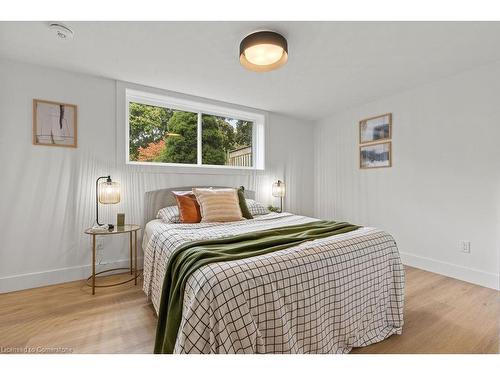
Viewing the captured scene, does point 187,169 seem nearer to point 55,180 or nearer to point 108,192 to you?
point 108,192

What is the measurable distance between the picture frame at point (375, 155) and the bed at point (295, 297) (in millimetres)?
1793

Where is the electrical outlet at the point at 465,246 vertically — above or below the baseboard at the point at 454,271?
above

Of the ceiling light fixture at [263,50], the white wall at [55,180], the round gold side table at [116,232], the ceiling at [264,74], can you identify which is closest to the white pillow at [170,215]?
the round gold side table at [116,232]

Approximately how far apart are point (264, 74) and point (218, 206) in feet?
4.92

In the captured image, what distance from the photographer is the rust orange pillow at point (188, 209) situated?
8.27 feet

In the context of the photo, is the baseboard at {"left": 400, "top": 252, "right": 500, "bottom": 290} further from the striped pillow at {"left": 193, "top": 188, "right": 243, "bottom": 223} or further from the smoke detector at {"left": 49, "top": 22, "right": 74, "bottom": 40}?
the smoke detector at {"left": 49, "top": 22, "right": 74, "bottom": 40}

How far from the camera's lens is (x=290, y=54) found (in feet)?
7.22

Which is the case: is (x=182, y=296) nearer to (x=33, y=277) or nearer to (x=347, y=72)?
(x=33, y=277)

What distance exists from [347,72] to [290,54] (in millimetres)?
756

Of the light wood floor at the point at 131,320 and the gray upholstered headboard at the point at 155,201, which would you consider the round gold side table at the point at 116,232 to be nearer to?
the light wood floor at the point at 131,320

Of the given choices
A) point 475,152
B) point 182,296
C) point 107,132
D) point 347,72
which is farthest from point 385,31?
→ point 107,132

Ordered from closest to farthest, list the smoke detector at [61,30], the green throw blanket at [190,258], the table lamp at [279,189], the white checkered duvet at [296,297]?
the white checkered duvet at [296,297]
the green throw blanket at [190,258]
the smoke detector at [61,30]
the table lamp at [279,189]

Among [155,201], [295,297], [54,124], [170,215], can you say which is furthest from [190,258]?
[54,124]

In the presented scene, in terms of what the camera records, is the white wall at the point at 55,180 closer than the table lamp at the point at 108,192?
Yes
